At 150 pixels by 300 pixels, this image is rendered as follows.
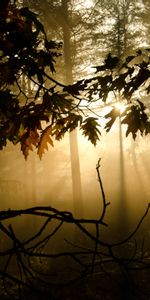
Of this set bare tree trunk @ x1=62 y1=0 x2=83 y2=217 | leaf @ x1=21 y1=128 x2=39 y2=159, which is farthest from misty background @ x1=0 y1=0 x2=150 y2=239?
leaf @ x1=21 y1=128 x2=39 y2=159

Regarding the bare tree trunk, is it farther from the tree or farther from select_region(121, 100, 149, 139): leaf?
select_region(121, 100, 149, 139): leaf

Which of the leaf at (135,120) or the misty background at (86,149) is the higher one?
the misty background at (86,149)

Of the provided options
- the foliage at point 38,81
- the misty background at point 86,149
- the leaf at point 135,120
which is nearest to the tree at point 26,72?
the foliage at point 38,81

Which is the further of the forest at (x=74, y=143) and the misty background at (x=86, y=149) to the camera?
the misty background at (x=86, y=149)

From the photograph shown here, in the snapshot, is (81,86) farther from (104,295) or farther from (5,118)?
(104,295)

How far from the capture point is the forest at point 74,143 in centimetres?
218

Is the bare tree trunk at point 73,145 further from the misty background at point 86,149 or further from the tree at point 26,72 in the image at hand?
the tree at point 26,72

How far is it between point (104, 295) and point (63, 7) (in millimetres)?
10877

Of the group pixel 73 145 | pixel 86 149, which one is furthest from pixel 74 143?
pixel 86 149

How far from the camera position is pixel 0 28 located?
2338mm

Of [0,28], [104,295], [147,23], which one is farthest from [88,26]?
[0,28]

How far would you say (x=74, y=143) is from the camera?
15.4 meters

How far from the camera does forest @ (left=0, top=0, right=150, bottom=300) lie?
2178 millimetres

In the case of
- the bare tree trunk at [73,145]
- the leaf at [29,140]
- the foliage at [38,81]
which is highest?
the bare tree trunk at [73,145]
